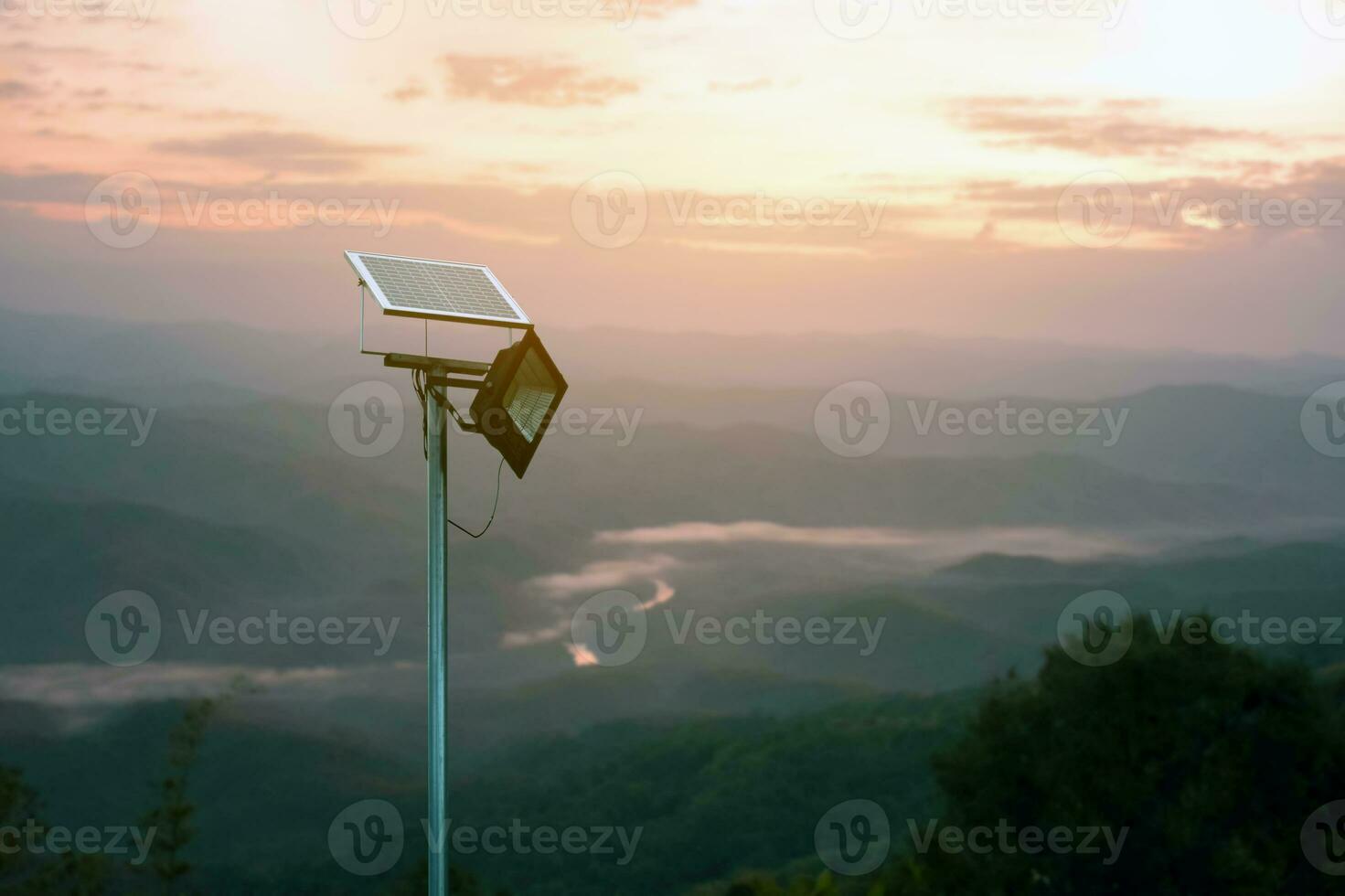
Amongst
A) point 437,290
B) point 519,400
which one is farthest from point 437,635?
point 437,290

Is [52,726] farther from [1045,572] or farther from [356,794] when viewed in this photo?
[1045,572]

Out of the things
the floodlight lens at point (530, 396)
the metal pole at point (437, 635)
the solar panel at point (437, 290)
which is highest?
the solar panel at point (437, 290)

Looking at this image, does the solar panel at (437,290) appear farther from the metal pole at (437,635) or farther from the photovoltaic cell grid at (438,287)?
the metal pole at (437,635)

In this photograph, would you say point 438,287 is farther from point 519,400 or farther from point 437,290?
point 519,400


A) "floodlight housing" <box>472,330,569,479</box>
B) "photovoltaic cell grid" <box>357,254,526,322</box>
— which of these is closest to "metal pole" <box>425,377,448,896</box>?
"floodlight housing" <box>472,330,569,479</box>

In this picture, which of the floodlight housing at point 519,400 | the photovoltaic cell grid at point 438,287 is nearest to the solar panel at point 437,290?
the photovoltaic cell grid at point 438,287

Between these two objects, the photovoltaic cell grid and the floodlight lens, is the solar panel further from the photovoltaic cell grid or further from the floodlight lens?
the floodlight lens

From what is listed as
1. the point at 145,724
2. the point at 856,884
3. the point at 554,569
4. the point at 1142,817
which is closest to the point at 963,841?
the point at 1142,817

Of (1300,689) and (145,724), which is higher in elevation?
(145,724)
